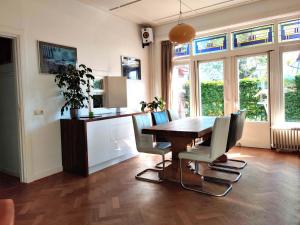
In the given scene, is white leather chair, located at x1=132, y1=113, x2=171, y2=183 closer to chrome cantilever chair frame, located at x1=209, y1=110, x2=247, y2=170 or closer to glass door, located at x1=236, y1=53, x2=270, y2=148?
chrome cantilever chair frame, located at x1=209, y1=110, x2=247, y2=170

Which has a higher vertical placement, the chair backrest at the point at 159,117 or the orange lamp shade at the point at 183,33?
the orange lamp shade at the point at 183,33

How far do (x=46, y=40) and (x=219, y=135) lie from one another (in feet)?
10.1

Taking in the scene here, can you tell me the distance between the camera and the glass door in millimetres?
5043

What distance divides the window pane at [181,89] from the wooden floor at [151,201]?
2564 mm

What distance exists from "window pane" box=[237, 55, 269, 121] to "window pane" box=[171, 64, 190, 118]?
4.22 ft

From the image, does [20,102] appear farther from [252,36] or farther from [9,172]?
[252,36]

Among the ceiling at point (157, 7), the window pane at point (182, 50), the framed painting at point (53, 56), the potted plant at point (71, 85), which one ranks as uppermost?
the ceiling at point (157, 7)

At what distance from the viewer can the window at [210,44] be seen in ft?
17.8

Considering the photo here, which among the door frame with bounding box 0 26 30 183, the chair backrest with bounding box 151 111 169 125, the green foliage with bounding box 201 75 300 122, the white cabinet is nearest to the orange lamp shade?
the chair backrest with bounding box 151 111 169 125

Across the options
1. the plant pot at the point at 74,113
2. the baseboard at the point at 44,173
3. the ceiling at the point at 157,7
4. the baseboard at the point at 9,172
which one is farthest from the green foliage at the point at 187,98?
the baseboard at the point at 9,172

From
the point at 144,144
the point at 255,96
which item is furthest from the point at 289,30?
the point at 144,144

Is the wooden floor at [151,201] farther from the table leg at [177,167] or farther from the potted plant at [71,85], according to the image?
the potted plant at [71,85]

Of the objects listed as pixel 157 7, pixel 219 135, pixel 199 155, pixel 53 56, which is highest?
pixel 157 7

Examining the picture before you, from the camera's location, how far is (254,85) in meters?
5.15
